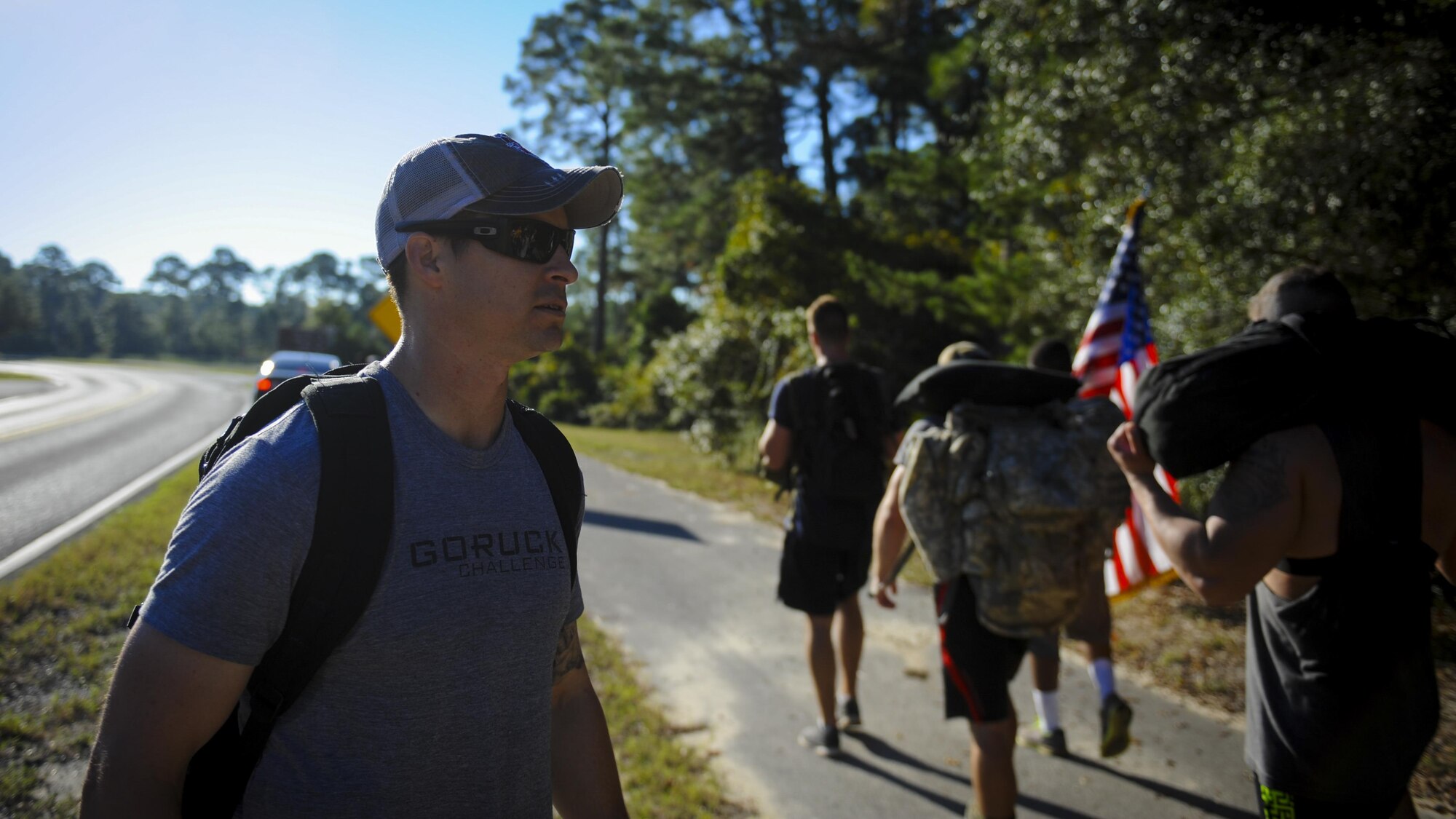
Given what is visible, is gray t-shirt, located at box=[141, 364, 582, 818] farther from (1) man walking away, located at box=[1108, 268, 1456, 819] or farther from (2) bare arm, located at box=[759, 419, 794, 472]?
(2) bare arm, located at box=[759, 419, 794, 472]

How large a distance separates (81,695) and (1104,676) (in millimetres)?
5431

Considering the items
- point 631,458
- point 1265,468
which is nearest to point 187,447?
point 631,458

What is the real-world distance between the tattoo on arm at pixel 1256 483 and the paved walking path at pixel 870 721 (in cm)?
215

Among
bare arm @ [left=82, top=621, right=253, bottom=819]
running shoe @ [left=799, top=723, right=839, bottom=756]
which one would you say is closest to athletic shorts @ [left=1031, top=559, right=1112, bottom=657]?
running shoe @ [left=799, top=723, right=839, bottom=756]

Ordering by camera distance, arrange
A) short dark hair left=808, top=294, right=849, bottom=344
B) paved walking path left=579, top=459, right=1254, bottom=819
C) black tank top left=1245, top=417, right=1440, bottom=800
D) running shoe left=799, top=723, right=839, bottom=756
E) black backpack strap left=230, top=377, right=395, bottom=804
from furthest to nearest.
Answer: short dark hair left=808, top=294, right=849, bottom=344 < running shoe left=799, top=723, right=839, bottom=756 < paved walking path left=579, top=459, right=1254, bottom=819 < black tank top left=1245, top=417, right=1440, bottom=800 < black backpack strap left=230, top=377, right=395, bottom=804

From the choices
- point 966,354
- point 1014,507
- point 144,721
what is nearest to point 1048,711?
point 1014,507

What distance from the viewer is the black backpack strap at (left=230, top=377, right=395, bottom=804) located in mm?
1372

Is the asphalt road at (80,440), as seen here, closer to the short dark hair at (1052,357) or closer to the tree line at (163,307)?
the short dark hair at (1052,357)

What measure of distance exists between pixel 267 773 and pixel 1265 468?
248 cm

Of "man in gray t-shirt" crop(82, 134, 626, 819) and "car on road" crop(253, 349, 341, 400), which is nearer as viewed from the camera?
"man in gray t-shirt" crop(82, 134, 626, 819)

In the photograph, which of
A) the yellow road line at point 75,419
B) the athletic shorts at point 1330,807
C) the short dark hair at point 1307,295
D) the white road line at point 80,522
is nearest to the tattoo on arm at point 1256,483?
the short dark hair at point 1307,295

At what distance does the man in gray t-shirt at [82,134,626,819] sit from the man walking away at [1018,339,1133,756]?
3.18m

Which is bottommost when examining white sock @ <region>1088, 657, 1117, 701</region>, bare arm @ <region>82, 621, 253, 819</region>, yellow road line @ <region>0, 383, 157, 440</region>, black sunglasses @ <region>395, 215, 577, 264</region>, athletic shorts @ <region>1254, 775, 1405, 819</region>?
yellow road line @ <region>0, 383, 157, 440</region>

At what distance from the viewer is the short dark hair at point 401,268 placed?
167 cm
